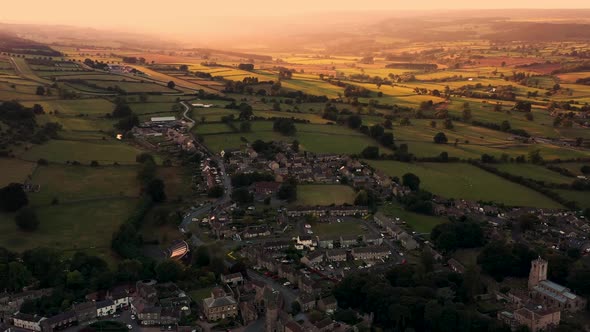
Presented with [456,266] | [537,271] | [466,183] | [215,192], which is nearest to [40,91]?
[215,192]

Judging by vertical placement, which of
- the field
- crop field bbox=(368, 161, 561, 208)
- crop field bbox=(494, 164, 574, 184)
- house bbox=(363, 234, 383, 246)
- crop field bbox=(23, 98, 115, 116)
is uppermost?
crop field bbox=(23, 98, 115, 116)

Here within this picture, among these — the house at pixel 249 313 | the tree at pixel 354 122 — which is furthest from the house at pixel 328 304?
the tree at pixel 354 122

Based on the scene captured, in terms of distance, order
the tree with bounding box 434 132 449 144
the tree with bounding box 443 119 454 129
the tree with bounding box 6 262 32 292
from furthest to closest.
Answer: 1. the tree with bounding box 443 119 454 129
2. the tree with bounding box 434 132 449 144
3. the tree with bounding box 6 262 32 292

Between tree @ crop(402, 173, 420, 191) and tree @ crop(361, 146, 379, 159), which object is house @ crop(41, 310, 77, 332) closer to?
tree @ crop(402, 173, 420, 191)

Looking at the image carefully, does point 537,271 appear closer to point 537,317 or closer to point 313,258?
point 537,317

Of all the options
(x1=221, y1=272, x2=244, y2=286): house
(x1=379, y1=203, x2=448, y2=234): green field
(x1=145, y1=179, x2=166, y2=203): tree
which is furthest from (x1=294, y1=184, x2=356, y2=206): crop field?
(x1=221, y1=272, x2=244, y2=286): house

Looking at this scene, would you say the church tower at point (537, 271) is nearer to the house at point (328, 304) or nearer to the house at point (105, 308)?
the house at point (328, 304)
